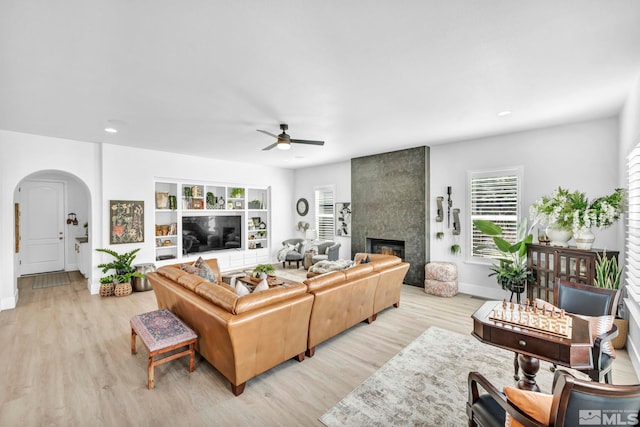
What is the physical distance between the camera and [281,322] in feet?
8.57

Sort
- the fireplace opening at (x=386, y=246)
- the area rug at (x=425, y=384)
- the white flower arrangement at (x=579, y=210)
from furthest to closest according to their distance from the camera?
the fireplace opening at (x=386, y=246) < the white flower arrangement at (x=579, y=210) < the area rug at (x=425, y=384)

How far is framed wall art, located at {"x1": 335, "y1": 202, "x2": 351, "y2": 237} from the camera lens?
7395 millimetres

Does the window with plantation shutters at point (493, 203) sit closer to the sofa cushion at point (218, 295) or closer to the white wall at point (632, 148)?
the white wall at point (632, 148)

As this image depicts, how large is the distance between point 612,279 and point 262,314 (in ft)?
13.3

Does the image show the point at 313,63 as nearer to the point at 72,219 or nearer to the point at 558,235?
the point at 558,235

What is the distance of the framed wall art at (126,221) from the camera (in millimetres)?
5441

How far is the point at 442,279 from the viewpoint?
17.0 feet

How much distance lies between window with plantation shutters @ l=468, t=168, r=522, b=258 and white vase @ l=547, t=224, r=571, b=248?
988 mm

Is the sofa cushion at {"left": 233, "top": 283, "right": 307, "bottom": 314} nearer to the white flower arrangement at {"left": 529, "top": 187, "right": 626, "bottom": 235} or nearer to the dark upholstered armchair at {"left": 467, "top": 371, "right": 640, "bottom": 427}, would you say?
the dark upholstered armchair at {"left": 467, "top": 371, "right": 640, "bottom": 427}

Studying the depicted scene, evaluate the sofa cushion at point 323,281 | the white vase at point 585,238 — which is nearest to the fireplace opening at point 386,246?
the white vase at point 585,238

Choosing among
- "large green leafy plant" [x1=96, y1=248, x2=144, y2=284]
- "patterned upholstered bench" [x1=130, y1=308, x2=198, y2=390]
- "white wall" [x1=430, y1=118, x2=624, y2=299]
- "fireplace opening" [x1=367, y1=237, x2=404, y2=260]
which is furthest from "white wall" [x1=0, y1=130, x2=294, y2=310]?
"white wall" [x1=430, y1=118, x2=624, y2=299]

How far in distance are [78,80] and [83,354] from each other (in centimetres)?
295

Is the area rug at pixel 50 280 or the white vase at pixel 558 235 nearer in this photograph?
the white vase at pixel 558 235

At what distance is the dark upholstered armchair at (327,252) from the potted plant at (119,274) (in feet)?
12.5
